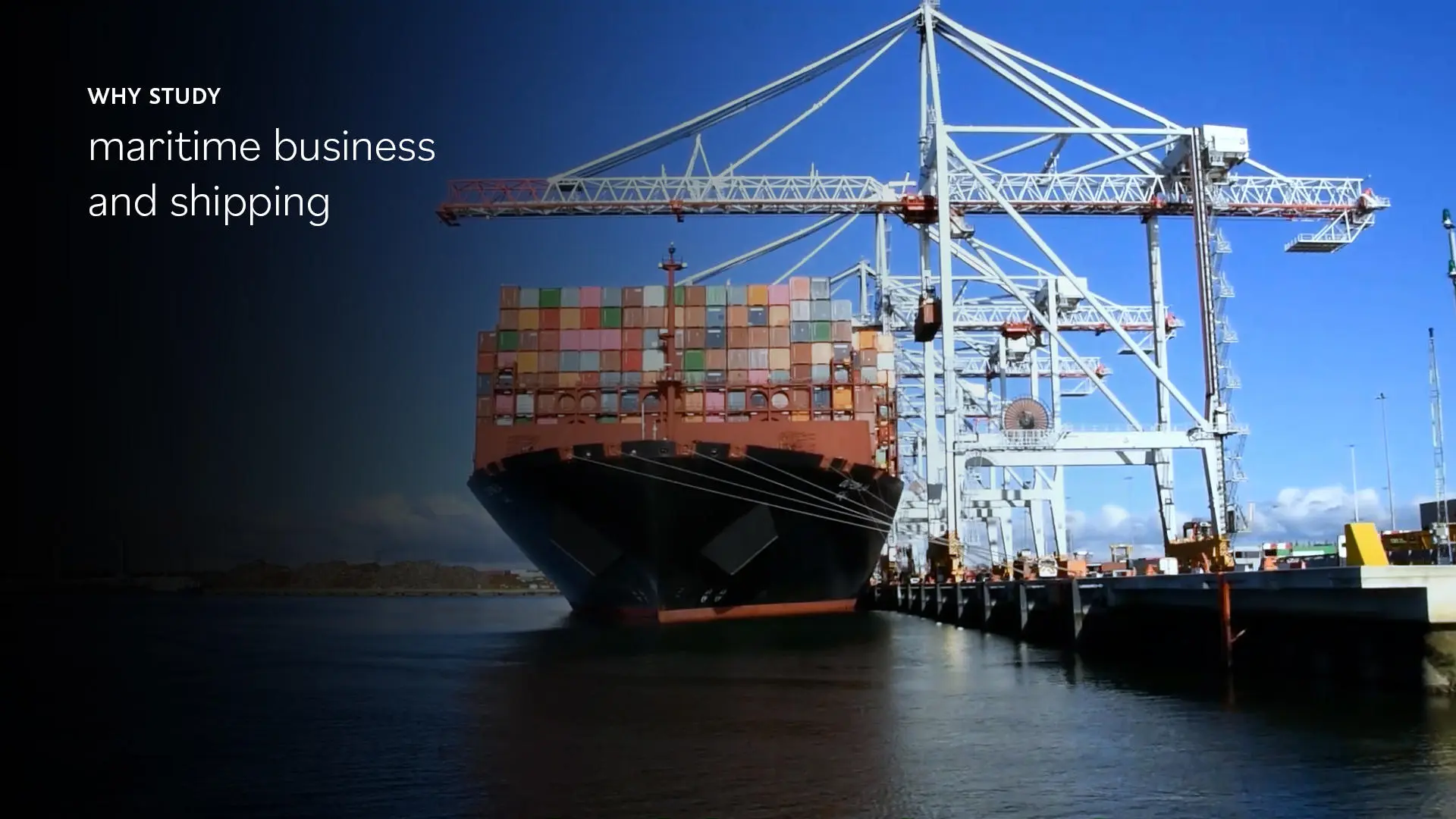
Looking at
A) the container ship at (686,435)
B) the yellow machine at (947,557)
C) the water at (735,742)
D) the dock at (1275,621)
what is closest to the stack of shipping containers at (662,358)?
the container ship at (686,435)

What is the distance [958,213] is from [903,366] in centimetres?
2462

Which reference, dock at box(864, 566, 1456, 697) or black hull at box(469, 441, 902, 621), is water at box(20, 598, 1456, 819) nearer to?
dock at box(864, 566, 1456, 697)

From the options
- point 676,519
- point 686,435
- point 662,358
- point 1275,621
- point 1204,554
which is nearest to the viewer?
point 1275,621

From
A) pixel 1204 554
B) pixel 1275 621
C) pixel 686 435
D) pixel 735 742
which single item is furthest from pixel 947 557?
pixel 735 742

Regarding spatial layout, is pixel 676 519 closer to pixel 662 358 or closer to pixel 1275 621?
pixel 662 358

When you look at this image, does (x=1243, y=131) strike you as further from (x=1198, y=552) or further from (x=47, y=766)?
(x=47, y=766)

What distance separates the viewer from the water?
424 inches

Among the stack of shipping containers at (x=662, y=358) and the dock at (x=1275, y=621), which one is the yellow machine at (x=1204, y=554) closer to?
the dock at (x=1275, y=621)

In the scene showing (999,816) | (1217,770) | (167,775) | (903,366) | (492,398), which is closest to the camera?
(999,816)

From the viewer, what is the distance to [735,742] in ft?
45.9

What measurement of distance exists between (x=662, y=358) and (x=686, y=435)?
2.80 metres

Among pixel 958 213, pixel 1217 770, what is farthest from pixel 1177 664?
pixel 958 213

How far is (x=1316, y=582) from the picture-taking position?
15664 millimetres

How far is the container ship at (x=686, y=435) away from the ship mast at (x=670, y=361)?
92mm
